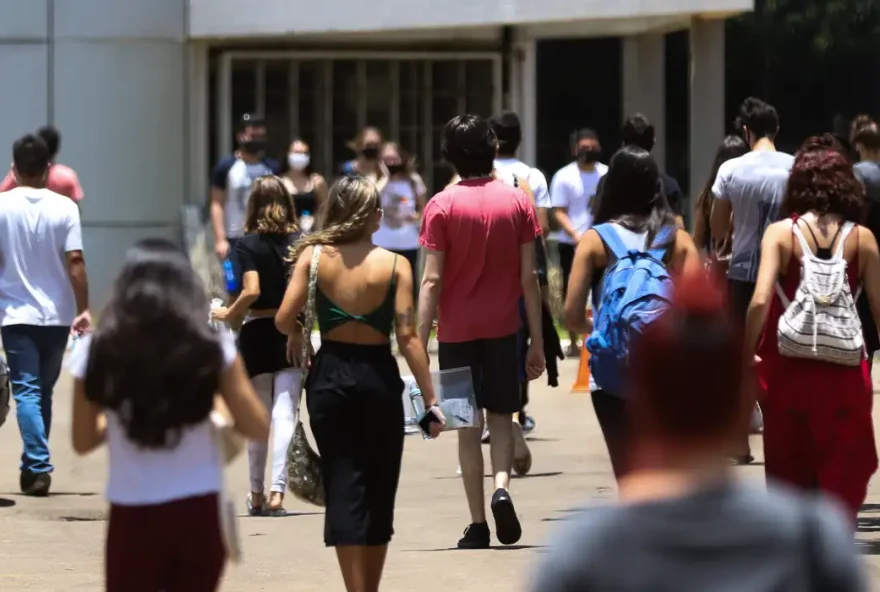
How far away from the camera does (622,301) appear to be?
6414 millimetres

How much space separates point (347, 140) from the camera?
17.7m

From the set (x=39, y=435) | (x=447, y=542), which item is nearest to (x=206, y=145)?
(x=39, y=435)

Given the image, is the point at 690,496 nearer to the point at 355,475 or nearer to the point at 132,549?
the point at 132,549

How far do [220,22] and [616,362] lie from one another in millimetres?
10879

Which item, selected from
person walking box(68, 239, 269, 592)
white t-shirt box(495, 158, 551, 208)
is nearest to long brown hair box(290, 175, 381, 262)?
person walking box(68, 239, 269, 592)

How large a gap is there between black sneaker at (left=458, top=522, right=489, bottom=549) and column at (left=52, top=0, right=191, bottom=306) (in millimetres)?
9490

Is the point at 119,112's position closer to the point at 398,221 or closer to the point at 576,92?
the point at 398,221

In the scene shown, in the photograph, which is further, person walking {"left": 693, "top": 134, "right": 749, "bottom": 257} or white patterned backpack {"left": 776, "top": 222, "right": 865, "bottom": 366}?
person walking {"left": 693, "top": 134, "right": 749, "bottom": 257}

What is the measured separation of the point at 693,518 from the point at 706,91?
14797 millimetres

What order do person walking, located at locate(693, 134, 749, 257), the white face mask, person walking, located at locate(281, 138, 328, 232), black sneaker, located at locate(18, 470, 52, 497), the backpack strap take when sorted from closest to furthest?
the backpack strap
black sneaker, located at locate(18, 470, 52, 497)
person walking, located at locate(693, 134, 749, 257)
person walking, located at locate(281, 138, 328, 232)
the white face mask

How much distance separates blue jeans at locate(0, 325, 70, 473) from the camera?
942 cm

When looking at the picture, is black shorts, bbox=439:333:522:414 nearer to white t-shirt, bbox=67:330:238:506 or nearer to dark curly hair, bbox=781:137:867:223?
dark curly hair, bbox=781:137:867:223

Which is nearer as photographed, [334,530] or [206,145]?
[334,530]

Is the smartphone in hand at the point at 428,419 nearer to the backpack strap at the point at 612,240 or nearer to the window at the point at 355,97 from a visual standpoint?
the backpack strap at the point at 612,240
